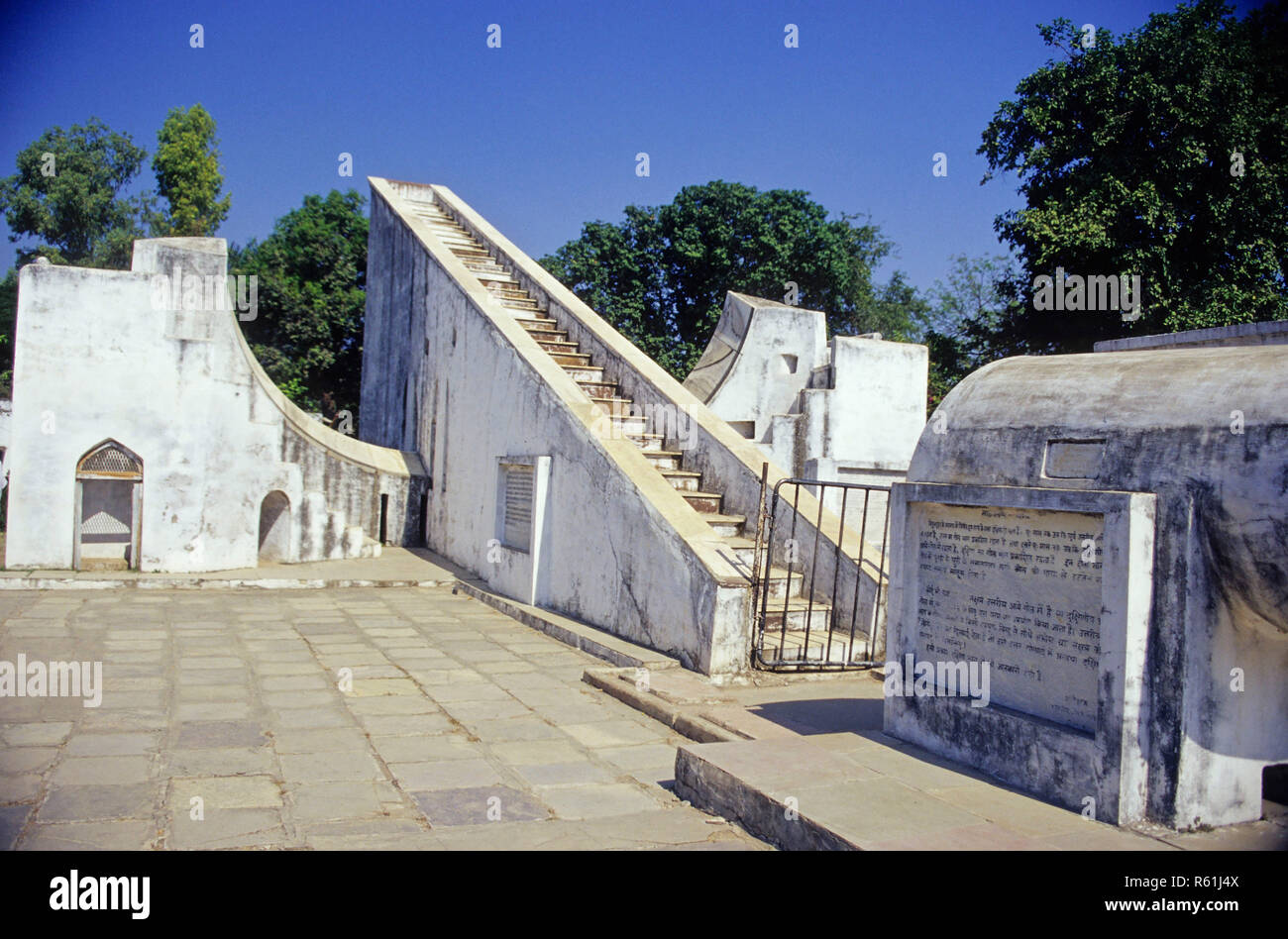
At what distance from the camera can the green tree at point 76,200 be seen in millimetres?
28656

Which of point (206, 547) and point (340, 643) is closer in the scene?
point (340, 643)

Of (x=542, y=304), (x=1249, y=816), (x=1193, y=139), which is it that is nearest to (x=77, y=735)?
(x=1249, y=816)

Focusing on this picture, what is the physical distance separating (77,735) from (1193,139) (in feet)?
55.8

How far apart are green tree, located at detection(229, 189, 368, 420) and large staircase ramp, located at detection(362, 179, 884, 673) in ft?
22.3

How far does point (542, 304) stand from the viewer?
12.4 metres

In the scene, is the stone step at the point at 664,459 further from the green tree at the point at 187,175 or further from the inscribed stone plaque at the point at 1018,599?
the green tree at the point at 187,175

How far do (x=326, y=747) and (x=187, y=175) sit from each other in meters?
31.3

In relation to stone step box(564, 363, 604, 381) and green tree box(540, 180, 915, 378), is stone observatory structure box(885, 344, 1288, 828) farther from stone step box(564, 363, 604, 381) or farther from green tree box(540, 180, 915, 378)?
green tree box(540, 180, 915, 378)

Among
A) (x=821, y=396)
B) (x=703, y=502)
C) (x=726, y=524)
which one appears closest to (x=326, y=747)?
(x=726, y=524)

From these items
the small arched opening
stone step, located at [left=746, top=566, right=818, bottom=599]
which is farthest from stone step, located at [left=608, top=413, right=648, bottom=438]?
the small arched opening

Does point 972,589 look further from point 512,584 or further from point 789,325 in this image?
point 789,325

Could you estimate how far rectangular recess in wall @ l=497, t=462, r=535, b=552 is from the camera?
346 inches

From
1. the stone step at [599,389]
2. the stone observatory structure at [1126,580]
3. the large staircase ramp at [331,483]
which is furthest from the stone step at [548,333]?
the stone observatory structure at [1126,580]

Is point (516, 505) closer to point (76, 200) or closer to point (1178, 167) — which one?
point (1178, 167)
